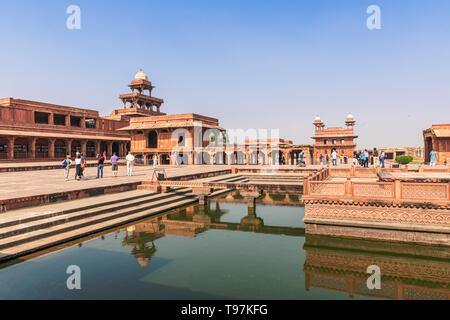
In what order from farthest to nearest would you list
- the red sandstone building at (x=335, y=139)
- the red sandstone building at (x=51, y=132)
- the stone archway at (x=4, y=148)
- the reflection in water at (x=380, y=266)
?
1. the red sandstone building at (x=335, y=139)
2. the red sandstone building at (x=51, y=132)
3. the stone archway at (x=4, y=148)
4. the reflection in water at (x=380, y=266)

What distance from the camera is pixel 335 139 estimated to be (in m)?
42.9

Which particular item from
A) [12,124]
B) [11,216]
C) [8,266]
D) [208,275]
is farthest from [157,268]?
[12,124]

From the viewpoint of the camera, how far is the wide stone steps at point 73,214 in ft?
21.9

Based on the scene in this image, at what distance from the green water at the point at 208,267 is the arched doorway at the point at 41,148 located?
1130 inches

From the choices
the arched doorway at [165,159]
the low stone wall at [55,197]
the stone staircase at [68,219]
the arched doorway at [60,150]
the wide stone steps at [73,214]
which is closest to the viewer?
the stone staircase at [68,219]

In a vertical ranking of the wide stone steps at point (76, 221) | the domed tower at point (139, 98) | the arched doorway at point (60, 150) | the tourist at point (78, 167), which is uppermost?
the domed tower at point (139, 98)

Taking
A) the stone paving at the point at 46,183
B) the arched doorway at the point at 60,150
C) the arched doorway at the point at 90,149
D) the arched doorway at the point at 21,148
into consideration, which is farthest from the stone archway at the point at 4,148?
the stone paving at the point at 46,183

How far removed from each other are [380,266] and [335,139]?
39433 millimetres

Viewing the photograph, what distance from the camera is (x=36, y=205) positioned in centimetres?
864

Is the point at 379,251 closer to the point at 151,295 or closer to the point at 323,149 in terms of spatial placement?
the point at 151,295

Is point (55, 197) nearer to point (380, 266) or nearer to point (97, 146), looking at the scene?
point (380, 266)

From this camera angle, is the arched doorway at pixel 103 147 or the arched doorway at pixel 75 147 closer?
the arched doorway at pixel 75 147

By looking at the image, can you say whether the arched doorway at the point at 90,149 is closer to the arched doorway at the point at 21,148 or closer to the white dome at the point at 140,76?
the arched doorway at the point at 21,148
